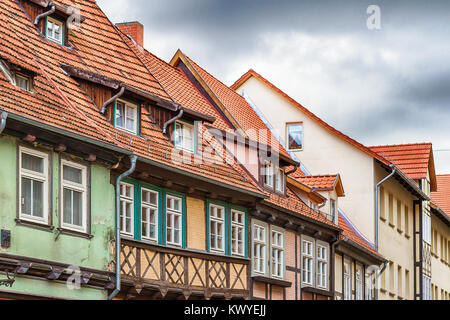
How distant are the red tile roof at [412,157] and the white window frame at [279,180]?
53.4 ft

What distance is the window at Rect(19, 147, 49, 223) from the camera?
60.2 ft

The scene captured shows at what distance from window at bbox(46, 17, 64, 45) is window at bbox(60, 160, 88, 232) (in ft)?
13.6

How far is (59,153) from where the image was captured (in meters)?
19.5

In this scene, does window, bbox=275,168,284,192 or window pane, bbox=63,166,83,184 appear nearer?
window pane, bbox=63,166,83,184

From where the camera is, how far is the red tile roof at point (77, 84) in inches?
765

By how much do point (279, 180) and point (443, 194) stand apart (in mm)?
33547

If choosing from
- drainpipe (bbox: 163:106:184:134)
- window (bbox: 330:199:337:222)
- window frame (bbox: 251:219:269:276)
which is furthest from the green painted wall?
window (bbox: 330:199:337:222)

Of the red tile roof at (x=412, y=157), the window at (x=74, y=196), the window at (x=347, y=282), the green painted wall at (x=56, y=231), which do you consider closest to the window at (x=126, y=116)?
the green painted wall at (x=56, y=231)

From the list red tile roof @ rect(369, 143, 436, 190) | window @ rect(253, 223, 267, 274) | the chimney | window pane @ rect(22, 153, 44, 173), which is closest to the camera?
window pane @ rect(22, 153, 44, 173)

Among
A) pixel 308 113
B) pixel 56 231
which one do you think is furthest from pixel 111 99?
pixel 308 113

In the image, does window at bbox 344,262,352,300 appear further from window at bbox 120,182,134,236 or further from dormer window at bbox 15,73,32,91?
dormer window at bbox 15,73,32,91

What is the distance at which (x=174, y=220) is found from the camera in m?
24.2
